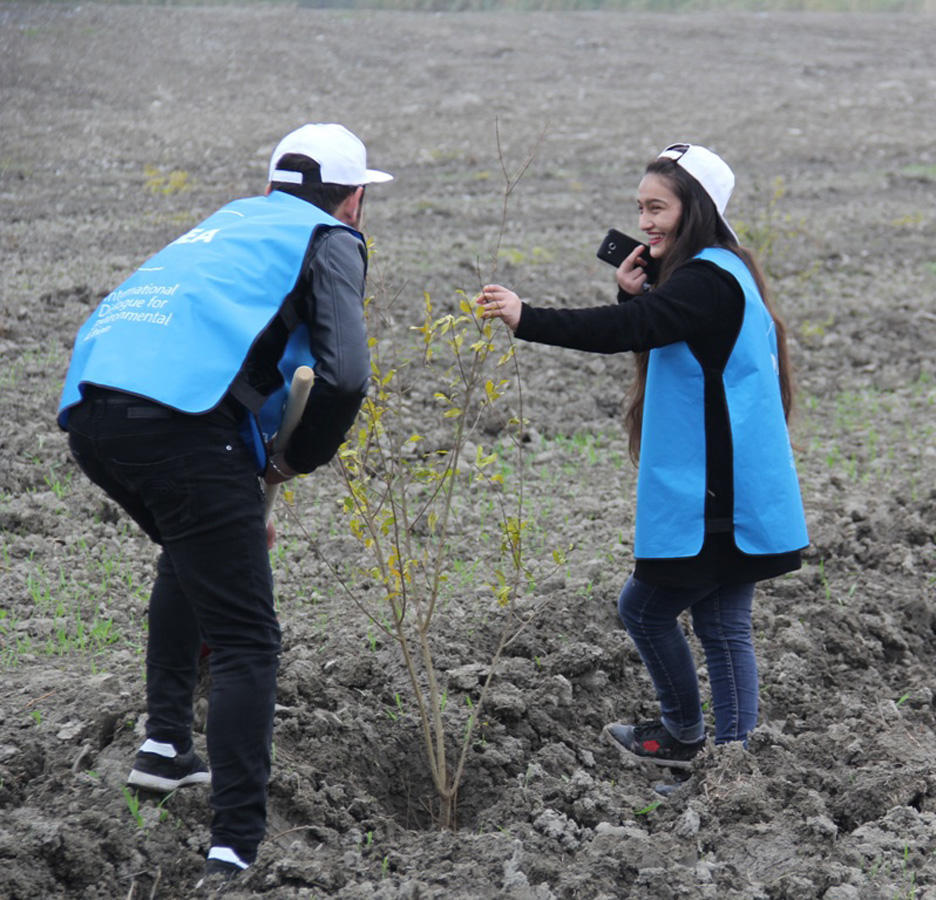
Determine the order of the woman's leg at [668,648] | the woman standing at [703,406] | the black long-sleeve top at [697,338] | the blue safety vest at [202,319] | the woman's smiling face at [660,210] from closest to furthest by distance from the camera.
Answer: the blue safety vest at [202,319] < the black long-sleeve top at [697,338] < the woman standing at [703,406] < the woman's smiling face at [660,210] < the woman's leg at [668,648]

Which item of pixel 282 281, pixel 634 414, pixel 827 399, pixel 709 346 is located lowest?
pixel 827 399

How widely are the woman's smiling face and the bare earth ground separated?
1.45 ft

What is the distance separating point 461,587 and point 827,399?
372cm

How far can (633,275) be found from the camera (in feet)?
12.0

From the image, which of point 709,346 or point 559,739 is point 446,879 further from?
point 709,346

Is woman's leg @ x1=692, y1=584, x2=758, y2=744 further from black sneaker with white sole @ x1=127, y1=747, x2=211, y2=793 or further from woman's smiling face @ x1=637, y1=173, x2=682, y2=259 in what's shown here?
black sneaker with white sole @ x1=127, y1=747, x2=211, y2=793

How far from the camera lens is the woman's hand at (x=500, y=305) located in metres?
3.15

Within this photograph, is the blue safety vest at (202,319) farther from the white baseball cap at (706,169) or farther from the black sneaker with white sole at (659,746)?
the black sneaker with white sole at (659,746)

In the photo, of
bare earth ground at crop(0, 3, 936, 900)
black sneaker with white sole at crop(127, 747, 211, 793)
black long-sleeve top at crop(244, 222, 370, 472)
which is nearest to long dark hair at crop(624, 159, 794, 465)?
bare earth ground at crop(0, 3, 936, 900)

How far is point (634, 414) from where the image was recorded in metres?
3.79

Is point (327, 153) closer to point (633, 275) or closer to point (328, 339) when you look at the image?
point (328, 339)

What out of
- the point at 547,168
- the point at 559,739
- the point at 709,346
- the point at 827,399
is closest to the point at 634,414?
the point at 709,346

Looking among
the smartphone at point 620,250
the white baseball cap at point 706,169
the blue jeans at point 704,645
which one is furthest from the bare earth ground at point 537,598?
the white baseball cap at point 706,169

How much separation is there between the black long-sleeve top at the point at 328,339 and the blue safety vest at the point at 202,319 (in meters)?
0.03
